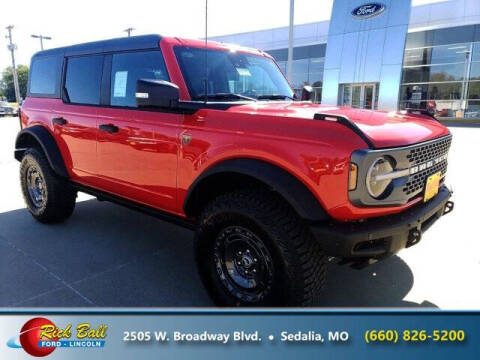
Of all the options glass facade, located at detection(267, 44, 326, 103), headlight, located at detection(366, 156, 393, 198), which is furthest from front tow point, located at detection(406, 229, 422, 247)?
glass facade, located at detection(267, 44, 326, 103)

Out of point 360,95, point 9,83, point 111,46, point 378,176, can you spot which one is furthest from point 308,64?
point 9,83

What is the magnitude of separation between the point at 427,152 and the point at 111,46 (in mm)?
2876

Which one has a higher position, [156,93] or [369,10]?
[369,10]

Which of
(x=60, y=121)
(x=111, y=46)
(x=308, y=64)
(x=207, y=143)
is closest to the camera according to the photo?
(x=207, y=143)

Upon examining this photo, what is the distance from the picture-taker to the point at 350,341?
2.06 meters

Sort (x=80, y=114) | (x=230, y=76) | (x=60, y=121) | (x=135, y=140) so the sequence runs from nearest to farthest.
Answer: (x=135, y=140) < (x=230, y=76) < (x=80, y=114) < (x=60, y=121)

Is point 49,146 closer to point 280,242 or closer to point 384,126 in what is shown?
point 280,242

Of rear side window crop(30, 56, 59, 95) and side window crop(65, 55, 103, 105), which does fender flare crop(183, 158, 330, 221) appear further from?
rear side window crop(30, 56, 59, 95)

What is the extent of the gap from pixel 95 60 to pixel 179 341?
9.36 ft

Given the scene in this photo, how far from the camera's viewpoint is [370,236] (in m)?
2.05

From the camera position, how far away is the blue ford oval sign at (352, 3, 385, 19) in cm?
2162

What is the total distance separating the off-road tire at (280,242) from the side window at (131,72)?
1.25 metres

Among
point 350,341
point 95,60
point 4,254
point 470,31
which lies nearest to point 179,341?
point 350,341

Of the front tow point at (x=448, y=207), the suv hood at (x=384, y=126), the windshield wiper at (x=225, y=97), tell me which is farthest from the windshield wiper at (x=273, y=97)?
the front tow point at (x=448, y=207)
